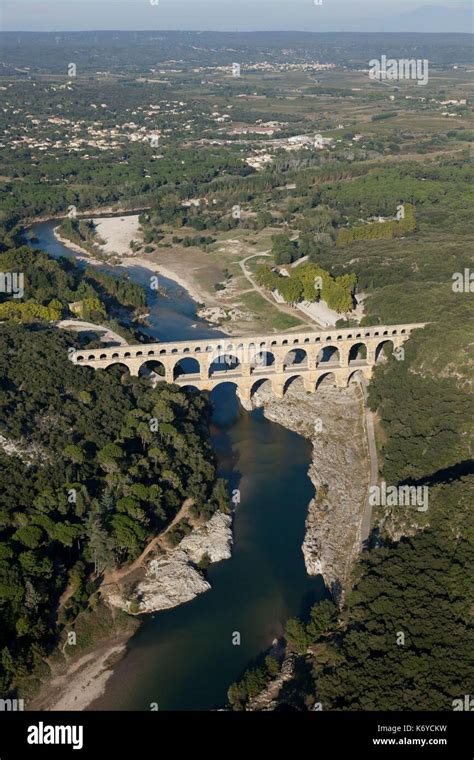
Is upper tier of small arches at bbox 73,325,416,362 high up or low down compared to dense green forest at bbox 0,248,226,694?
up

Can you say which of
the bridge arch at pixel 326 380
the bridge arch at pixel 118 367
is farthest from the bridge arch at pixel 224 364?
the bridge arch at pixel 118 367

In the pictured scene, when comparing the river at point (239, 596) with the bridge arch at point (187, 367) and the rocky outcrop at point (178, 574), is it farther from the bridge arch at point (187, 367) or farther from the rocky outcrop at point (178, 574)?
the bridge arch at point (187, 367)

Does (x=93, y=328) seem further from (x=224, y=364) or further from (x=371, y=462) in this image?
(x=371, y=462)

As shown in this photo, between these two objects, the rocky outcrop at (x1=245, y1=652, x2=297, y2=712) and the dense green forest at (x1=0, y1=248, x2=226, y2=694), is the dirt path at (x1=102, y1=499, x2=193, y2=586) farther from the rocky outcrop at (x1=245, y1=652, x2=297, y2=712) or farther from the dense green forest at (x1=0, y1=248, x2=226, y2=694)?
the rocky outcrop at (x1=245, y1=652, x2=297, y2=712)

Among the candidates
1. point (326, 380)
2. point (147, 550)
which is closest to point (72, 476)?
point (147, 550)

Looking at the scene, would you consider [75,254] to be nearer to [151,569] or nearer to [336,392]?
[336,392]

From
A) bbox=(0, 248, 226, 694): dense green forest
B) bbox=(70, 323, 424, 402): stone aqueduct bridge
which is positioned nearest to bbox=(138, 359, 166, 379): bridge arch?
bbox=(70, 323, 424, 402): stone aqueduct bridge

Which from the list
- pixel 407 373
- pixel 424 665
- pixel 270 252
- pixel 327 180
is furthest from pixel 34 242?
pixel 424 665
